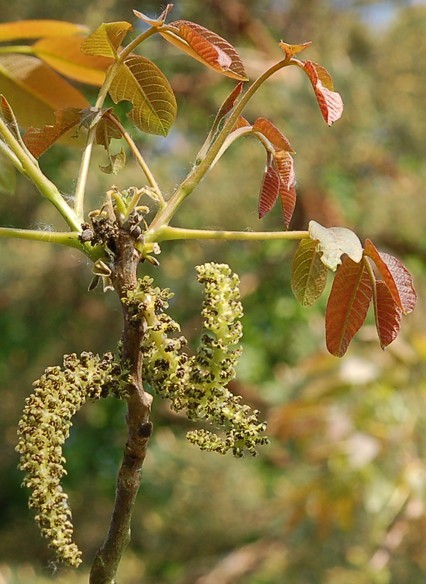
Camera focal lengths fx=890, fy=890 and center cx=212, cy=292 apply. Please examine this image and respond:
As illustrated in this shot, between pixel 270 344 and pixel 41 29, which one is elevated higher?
pixel 41 29

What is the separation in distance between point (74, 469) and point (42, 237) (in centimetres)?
396

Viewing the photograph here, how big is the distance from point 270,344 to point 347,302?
4.20 m

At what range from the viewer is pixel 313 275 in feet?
1.73

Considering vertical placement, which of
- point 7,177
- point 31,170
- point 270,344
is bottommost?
point 270,344

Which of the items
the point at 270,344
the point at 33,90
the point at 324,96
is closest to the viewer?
the point at 324,96

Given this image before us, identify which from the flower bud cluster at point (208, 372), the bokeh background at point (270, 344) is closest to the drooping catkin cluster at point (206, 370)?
the flower bud cluster at point (208, 372)

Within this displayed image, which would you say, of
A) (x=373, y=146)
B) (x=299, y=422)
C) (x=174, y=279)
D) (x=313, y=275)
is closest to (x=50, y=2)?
(x=174, y=279)

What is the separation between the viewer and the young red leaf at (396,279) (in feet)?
1.60

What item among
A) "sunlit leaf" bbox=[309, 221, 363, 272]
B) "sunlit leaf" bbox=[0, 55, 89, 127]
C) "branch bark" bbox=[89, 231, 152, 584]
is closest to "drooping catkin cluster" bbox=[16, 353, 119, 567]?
"branch bark" bbox=[89, 231, 152, 584]

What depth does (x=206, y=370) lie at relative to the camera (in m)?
0.45

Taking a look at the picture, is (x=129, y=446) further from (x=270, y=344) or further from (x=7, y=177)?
(x=270, y=344)

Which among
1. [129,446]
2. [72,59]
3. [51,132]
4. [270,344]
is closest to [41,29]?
[72,59]

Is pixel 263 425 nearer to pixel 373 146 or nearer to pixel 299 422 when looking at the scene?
pixel 299 422

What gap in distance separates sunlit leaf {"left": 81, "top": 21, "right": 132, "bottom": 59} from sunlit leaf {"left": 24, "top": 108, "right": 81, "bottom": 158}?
0.04 meters
